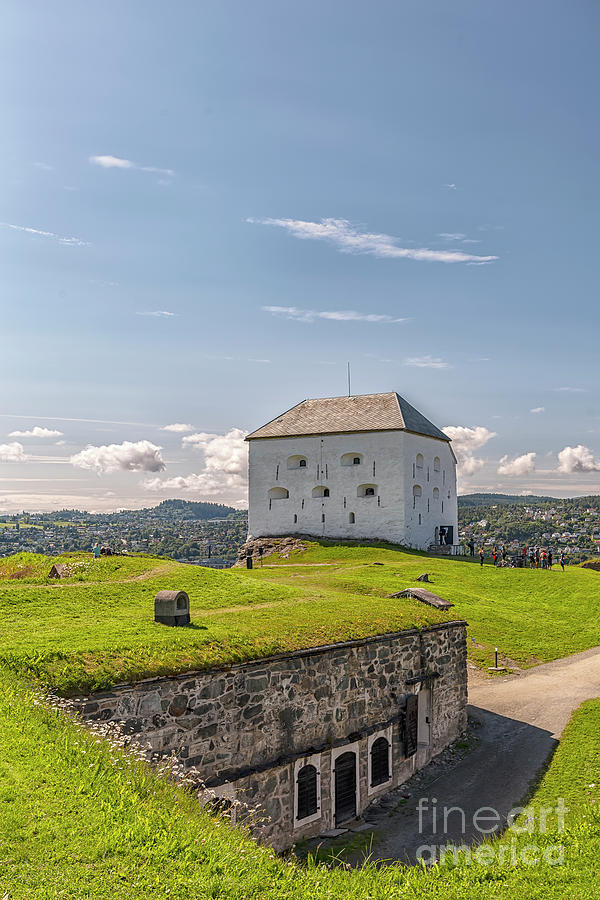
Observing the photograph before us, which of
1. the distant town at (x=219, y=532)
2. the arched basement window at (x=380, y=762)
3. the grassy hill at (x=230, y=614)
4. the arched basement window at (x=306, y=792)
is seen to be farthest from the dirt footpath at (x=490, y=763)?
the distant town at (x=219, y=532)

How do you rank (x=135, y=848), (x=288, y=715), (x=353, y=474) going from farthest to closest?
(x=353, y=474)
(x=288, y=715)
(x=135, y=848)

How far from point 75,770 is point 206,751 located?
327cm

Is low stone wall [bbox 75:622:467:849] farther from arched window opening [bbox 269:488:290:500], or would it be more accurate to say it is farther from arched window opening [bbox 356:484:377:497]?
arched window opening [bbox 269:488:290:500]

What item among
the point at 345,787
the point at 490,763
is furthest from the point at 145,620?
the point at 490,763

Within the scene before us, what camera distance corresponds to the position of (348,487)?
145ft

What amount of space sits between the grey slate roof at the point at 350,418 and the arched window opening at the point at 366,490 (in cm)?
353

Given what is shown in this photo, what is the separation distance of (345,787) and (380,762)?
113cm

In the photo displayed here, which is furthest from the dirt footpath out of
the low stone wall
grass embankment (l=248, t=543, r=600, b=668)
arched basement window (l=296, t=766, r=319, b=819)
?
grass embankment (l=248, t=543, r=600, b=668)

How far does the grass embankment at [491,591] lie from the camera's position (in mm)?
21828

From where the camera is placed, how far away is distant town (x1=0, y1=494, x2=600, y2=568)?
53.5 m

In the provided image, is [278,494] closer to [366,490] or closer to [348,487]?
[348,487]

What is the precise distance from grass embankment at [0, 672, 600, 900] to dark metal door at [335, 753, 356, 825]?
4.16 m

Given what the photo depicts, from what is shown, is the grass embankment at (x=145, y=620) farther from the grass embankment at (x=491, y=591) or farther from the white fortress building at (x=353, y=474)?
the white fortress building at (x=353, y=474)

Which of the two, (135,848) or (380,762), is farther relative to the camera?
(380,762)
